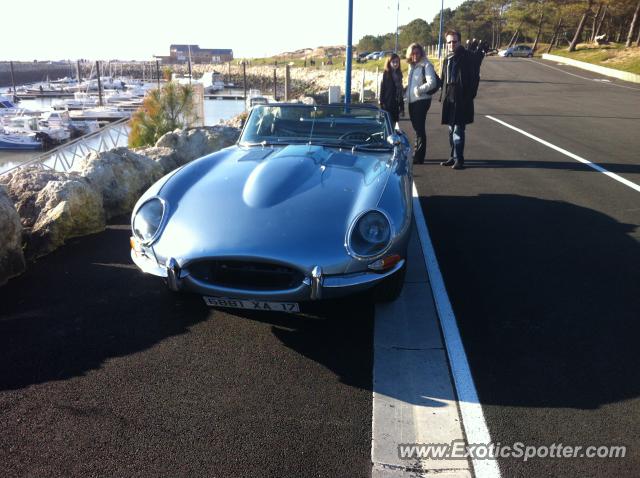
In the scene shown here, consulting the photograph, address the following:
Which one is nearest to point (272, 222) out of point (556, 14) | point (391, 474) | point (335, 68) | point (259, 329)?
point (259, 329)

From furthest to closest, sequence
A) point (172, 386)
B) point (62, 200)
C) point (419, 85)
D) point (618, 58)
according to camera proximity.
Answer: point (618, 58) → point (419, 85) → point (62, 200) → point (172, 386)

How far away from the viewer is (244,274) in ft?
10.6

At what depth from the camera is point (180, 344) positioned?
3367 mm

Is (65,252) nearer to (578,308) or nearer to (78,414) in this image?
(78,414)

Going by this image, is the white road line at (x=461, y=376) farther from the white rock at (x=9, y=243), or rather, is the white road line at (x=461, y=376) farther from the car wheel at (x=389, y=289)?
the white rock at (x=9, y=243)

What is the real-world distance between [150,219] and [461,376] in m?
2.19

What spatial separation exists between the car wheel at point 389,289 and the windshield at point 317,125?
1.61 metres

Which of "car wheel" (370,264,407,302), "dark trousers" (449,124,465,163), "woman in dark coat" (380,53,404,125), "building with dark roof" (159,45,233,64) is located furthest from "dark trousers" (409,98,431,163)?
"building with dark roof" (159,45,233,64)

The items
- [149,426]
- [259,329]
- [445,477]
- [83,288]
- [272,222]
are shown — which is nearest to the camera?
[445,477]

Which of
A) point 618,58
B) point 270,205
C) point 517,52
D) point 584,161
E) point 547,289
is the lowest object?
point 547,289

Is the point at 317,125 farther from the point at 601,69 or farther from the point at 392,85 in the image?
the point at 601,69

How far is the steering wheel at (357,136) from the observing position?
4.91m

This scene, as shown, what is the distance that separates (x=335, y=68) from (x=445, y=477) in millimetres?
82883

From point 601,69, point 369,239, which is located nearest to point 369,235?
point 369,239
